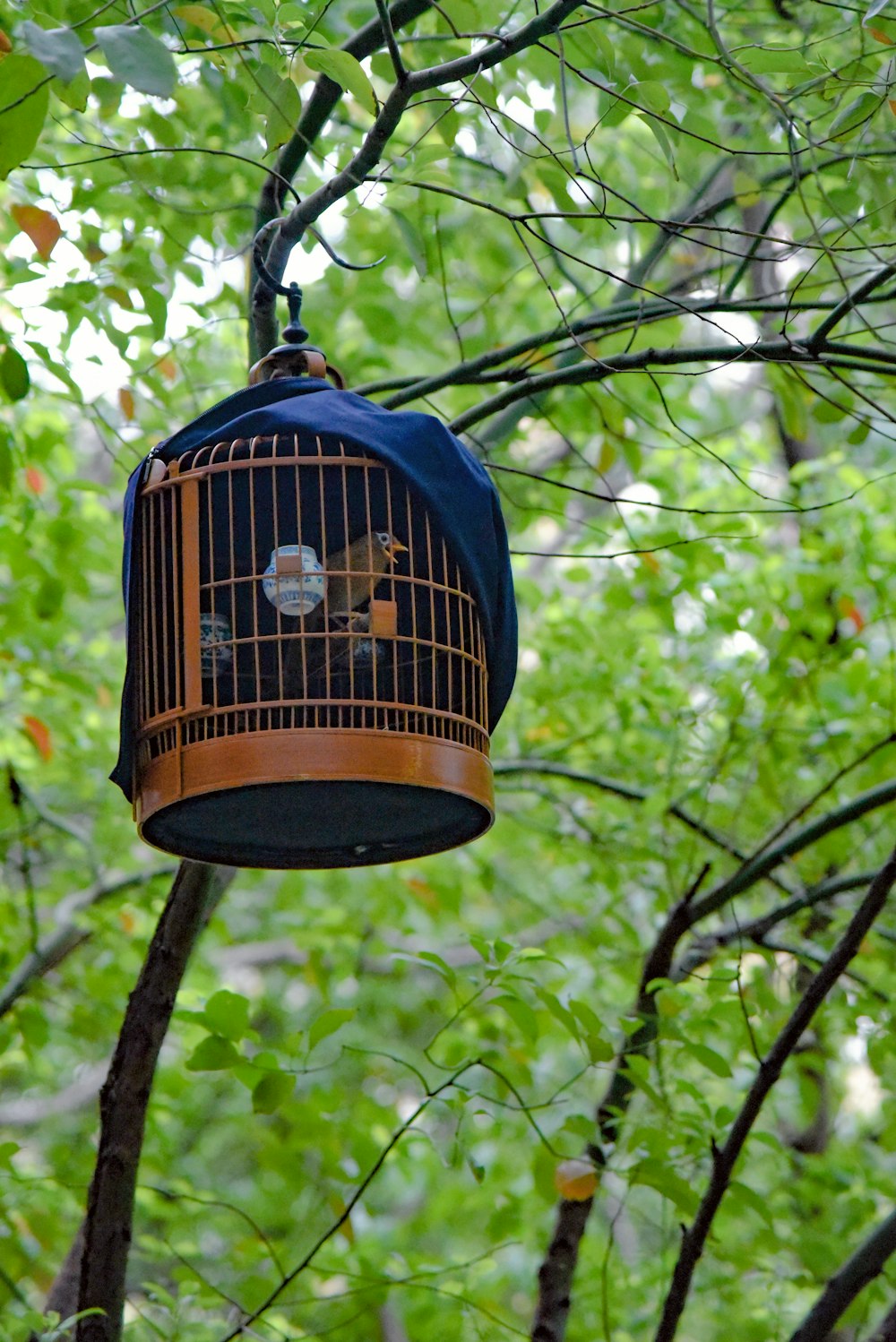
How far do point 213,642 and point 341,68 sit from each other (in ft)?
2.22

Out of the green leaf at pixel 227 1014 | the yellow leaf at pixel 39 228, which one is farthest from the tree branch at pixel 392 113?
the green leaf at pixel 227 1014

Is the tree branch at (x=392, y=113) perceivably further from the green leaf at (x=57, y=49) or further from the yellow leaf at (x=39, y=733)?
the yellow leaf at (x=39, y=733)

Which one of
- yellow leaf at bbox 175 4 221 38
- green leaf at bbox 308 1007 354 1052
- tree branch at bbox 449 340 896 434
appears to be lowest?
green leaf at bbox 308 1007 354 1052

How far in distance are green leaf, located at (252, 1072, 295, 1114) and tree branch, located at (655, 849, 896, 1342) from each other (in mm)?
697

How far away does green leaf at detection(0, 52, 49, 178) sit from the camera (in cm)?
130

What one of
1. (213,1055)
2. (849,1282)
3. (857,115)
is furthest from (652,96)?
(849,1282)

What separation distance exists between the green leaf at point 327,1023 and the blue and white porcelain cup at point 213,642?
30.5 inches

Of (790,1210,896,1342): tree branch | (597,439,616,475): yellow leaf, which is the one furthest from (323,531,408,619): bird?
(597,439,616,475): yellow leaf

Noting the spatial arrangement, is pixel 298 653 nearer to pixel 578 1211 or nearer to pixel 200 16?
pixel 200 16

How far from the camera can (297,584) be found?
1.61 m

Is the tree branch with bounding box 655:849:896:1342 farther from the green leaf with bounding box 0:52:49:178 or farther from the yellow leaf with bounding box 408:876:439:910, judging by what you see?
the yellow leaf with bounding box 408:876:439:910

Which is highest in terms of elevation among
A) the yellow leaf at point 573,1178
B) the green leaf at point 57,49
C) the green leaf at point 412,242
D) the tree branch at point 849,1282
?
the green leaf at point 412,242

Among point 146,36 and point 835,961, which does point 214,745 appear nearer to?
point 146,36

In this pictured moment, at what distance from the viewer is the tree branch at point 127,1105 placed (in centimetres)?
205
